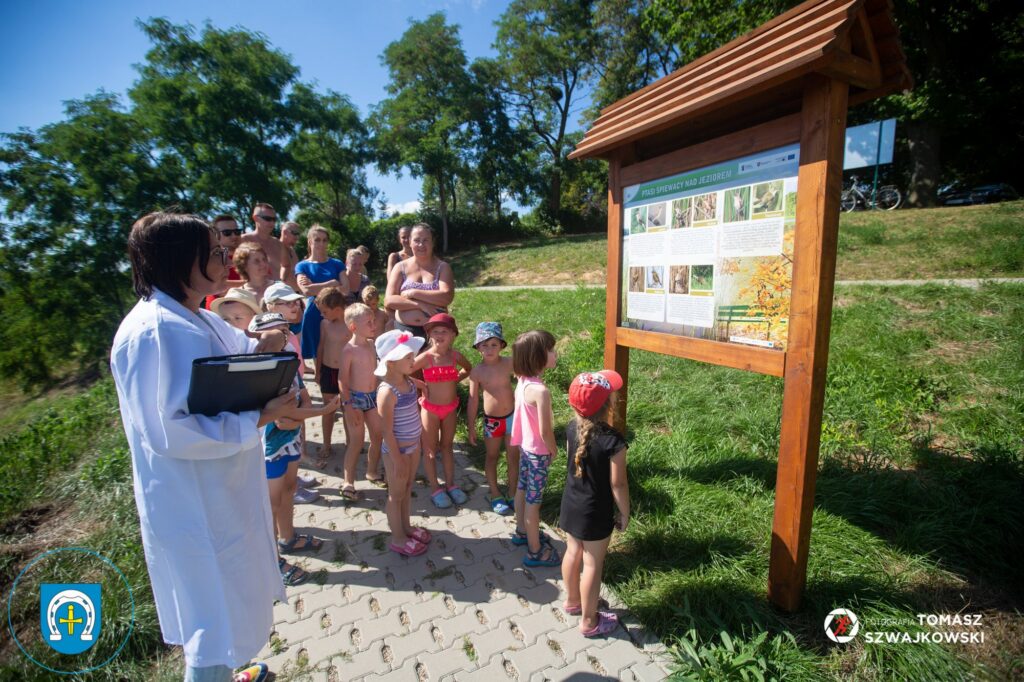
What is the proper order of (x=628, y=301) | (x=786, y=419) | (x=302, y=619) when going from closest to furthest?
(x=786, y=419), (x=302, y=619), (x=628, y=301)

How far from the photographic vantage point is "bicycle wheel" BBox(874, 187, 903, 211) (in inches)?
583

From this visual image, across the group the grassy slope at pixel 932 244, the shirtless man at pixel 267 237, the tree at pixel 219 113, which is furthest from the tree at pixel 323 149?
the shirtless man at pixel 267 237

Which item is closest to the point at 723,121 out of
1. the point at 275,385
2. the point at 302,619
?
the point at 275,385

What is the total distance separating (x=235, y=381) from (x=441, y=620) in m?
1.89

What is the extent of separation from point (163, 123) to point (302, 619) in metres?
26.0

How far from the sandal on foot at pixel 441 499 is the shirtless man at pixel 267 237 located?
332 cm

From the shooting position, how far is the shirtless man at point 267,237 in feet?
17.2

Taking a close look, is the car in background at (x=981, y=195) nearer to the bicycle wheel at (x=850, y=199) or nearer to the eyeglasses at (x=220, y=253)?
the bicycle wheel at (x=850, y=199)

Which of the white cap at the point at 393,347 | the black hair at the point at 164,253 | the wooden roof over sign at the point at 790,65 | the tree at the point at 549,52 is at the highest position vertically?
the tree at the point at 549,52

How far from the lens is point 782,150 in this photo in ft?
7.11

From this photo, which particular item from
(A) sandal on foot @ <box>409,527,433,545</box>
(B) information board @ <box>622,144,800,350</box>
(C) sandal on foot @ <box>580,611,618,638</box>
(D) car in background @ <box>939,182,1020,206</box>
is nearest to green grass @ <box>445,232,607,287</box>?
(B) information board @ <box>622,144,800,350</box>

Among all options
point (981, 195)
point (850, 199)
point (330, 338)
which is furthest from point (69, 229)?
point (981, 195)

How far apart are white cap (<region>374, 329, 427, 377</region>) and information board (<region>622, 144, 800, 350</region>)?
1.54 metres

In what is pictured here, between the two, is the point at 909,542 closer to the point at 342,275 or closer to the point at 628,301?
the point at 628,301
